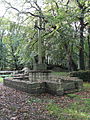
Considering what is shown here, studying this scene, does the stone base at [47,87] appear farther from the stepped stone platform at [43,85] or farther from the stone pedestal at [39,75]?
the stone pedestal at [39,75]

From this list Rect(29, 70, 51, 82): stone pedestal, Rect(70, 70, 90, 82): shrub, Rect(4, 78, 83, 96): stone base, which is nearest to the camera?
Rect(4, 78, 83, 96): stone base

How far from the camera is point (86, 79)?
1264 centimetres

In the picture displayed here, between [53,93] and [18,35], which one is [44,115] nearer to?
[53,93]

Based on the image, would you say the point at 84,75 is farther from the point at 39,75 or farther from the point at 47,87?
the point at 47,87

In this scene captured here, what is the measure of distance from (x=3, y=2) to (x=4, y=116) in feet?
37.5

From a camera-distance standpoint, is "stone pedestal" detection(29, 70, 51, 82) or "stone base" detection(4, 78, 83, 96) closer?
"stone base" detection(4, 78, 83, 96)

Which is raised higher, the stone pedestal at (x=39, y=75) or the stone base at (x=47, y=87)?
the stone pedestal at (x=39, y=75)

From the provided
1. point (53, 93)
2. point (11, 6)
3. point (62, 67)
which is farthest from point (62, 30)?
point (62, 67)

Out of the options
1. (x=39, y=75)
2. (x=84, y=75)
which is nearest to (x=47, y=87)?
(x=39, y=75)

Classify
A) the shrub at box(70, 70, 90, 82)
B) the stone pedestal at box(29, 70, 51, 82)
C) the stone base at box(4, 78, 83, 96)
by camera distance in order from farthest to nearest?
the shrub at box(70, 70, 90, 82) < the stone pedestal at box(29, 70, 51, 82) < the stone base at box(4, 78, 83, 96)

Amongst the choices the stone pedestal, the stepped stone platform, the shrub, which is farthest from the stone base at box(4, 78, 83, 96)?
the shrub

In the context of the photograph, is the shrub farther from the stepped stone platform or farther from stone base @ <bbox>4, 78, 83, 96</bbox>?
stone base @ <bbox>4, 78, 83, 96</bbox>

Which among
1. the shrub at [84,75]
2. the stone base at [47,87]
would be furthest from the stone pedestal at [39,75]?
the shrub at [84,75]

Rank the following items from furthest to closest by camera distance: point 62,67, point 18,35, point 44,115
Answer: point 62,67 < point 18,35 < point 44,115
